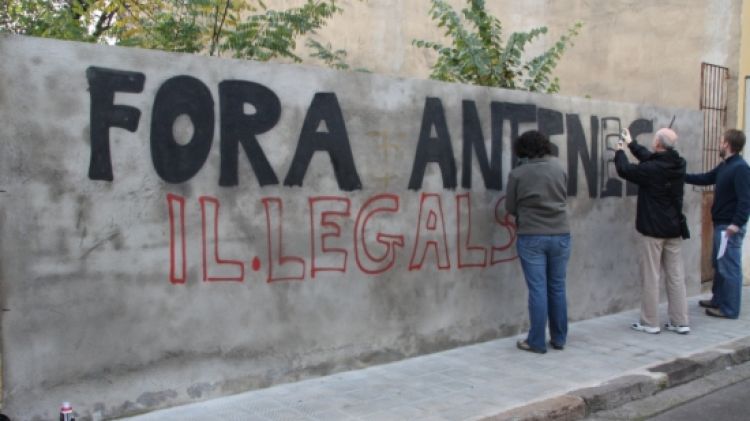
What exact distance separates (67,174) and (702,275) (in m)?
7.48

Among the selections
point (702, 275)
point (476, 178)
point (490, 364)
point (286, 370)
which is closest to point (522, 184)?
point (476, 178)

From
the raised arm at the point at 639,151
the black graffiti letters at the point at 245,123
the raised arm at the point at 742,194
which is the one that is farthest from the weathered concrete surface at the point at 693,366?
the black graffiti letters at the point at 245,123

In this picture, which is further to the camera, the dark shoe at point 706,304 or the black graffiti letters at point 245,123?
the dark shoe at point 706,304

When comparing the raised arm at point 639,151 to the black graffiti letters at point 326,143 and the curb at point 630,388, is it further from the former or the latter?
the black graffiti letters at point 326,143

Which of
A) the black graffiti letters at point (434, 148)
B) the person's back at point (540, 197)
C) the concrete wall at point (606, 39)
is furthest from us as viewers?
the concrete wall at point (606, 39)

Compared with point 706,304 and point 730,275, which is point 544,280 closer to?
point 730,275

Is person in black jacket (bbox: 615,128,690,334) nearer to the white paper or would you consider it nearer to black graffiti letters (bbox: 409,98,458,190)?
the white paper

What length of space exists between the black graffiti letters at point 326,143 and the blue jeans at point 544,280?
1.56 meters

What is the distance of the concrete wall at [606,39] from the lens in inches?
392

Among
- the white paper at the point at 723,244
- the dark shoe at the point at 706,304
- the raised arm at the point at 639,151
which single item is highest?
the raised arm at the point at 639,151

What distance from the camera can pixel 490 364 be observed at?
5.34 meters

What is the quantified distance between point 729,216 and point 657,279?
132 cm

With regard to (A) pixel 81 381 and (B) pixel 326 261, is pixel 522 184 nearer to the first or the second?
(B) pixel 326 261

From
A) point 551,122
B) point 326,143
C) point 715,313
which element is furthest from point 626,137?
point 326,143
